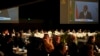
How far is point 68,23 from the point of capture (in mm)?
9508

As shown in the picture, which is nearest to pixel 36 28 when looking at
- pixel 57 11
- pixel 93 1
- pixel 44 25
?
pixel 44 25

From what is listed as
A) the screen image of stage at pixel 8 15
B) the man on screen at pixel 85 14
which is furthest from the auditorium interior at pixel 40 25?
the man on screen at pixel 85 14

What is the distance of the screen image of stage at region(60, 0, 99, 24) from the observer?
368 inches

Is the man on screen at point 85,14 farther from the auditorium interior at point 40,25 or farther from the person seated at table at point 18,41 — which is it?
the person seated at table at point 18,41

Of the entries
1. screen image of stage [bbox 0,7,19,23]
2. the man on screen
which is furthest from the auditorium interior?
the man on screen

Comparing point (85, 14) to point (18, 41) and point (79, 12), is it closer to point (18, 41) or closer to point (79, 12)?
point (79, 12)

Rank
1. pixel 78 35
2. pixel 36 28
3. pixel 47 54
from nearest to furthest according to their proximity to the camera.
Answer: pixel 47 54, pixel 78 35, pixel 36 28

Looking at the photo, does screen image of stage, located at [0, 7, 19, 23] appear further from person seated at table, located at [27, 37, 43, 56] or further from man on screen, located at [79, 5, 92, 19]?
man on screen, located at [79, 5, 92, 19]

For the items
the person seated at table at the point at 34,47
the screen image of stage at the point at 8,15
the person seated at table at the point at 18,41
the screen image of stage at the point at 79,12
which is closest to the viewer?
the person seated at table at the point at 34,47

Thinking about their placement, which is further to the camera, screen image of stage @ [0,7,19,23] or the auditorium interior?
screen image of stage @ [0,7,19,23]

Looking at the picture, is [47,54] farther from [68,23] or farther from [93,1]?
[93,1]

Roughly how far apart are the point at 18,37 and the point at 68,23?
8.67ft

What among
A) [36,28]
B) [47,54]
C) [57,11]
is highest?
[57,11]

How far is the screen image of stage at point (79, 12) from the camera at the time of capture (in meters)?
9.35
